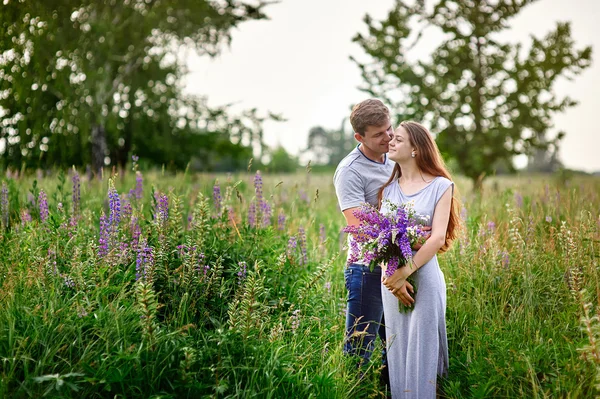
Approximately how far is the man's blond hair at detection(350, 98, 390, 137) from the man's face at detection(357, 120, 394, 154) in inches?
1.1

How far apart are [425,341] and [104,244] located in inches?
94.8

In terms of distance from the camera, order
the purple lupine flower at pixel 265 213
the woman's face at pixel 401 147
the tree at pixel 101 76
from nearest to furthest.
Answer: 1. the woman's face at pixel 401 147
2. the purple lupine flower at pixel 265 213
3. the tree at pixel 101 76

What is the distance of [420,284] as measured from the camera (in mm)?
3459

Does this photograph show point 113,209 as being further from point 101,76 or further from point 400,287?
point 101,76

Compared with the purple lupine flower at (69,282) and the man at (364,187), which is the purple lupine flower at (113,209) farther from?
the man at (364,187)

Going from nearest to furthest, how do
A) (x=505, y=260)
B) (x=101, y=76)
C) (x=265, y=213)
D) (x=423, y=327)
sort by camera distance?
(x=423, y=327) < (x=505, y=260) < (x=265, y=213) < (x=101, y=76)

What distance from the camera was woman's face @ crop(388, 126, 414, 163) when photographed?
355 centimetres

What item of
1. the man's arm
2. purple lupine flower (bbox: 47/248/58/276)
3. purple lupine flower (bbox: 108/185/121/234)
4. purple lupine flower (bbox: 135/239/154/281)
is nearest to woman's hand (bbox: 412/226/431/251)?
the man's arm

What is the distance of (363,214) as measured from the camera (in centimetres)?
333

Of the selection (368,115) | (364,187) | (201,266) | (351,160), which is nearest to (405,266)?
(364,187)

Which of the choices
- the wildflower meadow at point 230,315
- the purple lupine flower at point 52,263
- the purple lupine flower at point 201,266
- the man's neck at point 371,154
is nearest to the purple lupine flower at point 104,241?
the wildflower meadow at point 230,315

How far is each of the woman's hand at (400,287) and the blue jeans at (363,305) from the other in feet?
1.07

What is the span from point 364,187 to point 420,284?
2.72ft

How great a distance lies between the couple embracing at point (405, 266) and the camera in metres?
3.43
